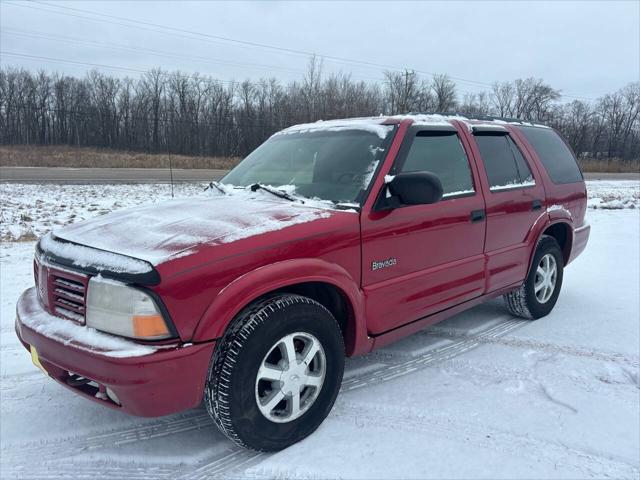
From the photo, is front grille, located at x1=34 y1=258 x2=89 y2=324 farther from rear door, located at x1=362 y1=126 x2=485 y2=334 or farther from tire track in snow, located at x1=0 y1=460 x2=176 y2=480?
rear door, located at x1=362 y1=126 x2=485 y2=334

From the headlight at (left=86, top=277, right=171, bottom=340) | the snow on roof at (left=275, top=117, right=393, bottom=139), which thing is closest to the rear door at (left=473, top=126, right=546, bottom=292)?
the snow on roof at (left=275, top=117, right=393, bottom=139)

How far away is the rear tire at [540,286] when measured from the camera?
14.3 feet

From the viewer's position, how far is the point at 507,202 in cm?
387

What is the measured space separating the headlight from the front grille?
0.34ft

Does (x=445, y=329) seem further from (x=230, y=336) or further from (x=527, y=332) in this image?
(x=230, y=336)

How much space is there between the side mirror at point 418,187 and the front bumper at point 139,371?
4.67ft

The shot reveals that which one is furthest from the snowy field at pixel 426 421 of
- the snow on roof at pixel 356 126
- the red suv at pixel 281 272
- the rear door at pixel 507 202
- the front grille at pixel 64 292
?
the snow on roof at pixel 356 126

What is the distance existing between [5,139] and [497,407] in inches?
2590

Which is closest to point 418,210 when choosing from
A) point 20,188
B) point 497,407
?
point 497,407

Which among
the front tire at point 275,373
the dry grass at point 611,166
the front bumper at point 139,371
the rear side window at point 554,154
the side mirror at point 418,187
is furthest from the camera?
the dry grass at point 611,166

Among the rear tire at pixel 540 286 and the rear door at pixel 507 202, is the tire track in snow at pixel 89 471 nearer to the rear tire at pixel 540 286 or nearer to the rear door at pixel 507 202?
the rear door at pixel 507 202

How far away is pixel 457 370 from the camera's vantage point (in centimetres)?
341

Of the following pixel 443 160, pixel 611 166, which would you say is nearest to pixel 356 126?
pixel 443 160

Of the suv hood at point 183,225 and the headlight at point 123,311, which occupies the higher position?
the suv hood at point 183,225
